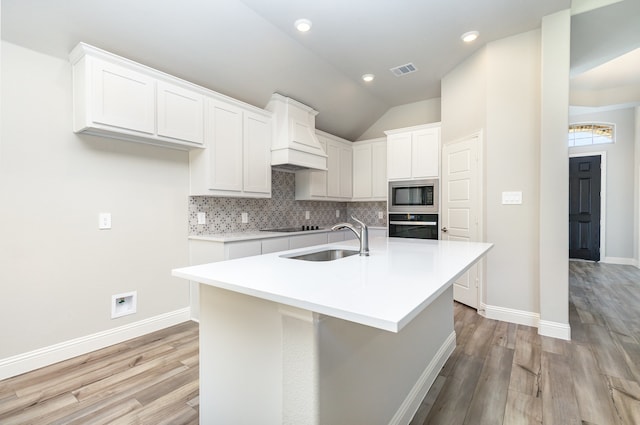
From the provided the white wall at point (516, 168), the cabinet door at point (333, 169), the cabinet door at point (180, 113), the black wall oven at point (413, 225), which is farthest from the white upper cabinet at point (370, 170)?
the cabinet door at point (180, 113)

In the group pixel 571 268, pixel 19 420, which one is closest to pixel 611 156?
pixel 571 268

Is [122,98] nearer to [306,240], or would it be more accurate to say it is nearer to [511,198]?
[306,240]

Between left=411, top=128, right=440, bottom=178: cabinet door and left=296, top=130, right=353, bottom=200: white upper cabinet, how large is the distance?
1.19m

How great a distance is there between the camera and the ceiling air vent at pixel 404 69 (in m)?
3.71

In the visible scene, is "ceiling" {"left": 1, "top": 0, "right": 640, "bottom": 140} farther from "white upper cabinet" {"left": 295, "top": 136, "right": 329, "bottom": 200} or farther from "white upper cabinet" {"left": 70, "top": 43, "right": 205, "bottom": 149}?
"white upper cabinet" {"left": 295, "top": 136, "right": 329, "bottom": 200}

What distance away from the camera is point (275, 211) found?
4262 millimetres

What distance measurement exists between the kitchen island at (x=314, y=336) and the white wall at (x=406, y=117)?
3.59 meters

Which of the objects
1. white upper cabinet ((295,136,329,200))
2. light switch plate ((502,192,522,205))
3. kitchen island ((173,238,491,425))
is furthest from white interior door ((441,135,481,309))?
kitchen island ((173,238,491,425))

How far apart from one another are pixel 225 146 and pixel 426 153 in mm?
2716

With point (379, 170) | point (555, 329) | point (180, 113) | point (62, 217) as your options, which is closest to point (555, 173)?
point (555, 329)

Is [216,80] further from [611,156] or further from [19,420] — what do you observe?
[611,156]

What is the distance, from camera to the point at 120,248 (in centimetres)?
264

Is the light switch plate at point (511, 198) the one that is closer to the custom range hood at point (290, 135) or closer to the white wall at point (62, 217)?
the custom range hood at point (290, 135)

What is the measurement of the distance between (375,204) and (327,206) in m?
0.86
